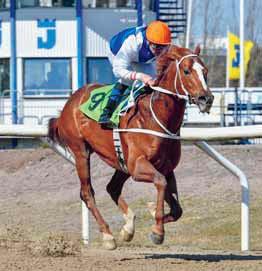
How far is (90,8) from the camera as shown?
92.7ft

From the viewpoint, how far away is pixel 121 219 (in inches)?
491

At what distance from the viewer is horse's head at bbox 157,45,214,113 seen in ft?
25.5

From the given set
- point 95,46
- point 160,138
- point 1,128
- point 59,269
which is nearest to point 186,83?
point 160,138

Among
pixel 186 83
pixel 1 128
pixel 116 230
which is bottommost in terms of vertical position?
pixel 116 230

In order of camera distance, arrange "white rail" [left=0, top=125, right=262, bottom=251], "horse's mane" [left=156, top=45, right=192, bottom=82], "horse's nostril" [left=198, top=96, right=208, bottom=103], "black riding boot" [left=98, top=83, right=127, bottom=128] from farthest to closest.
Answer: "white rail" [left=0, top=125, right=262, bottom=251], "black riding boot" [left=98, top=83, right=127, bottom=128], "horse's mane" [left=156, top=45, right=192, bottom=82], "horse's nostril" [left=198, top=96, right=208, bottom=103]

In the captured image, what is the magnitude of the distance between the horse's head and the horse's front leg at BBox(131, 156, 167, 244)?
1.97 ft

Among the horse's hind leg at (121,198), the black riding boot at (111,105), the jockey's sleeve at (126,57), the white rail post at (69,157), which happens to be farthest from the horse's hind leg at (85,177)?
the jockey's sleeve at (126,57)

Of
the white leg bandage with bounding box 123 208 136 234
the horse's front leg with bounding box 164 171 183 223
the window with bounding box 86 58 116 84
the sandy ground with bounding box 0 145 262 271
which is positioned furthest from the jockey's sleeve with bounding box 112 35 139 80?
the window with bounding box 86 58 116 84

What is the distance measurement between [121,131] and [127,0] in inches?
797

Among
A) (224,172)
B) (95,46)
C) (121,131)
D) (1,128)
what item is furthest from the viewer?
(95,46)

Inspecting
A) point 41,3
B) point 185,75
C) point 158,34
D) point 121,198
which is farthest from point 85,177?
point 41,3

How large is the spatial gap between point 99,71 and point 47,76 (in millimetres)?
1355

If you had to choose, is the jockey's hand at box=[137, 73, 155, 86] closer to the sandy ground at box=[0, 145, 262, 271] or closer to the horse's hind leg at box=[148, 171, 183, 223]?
the horse's hind leg at box=[148, 171, 183, 223]

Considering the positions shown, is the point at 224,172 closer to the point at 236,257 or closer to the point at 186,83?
the point at 236,257
